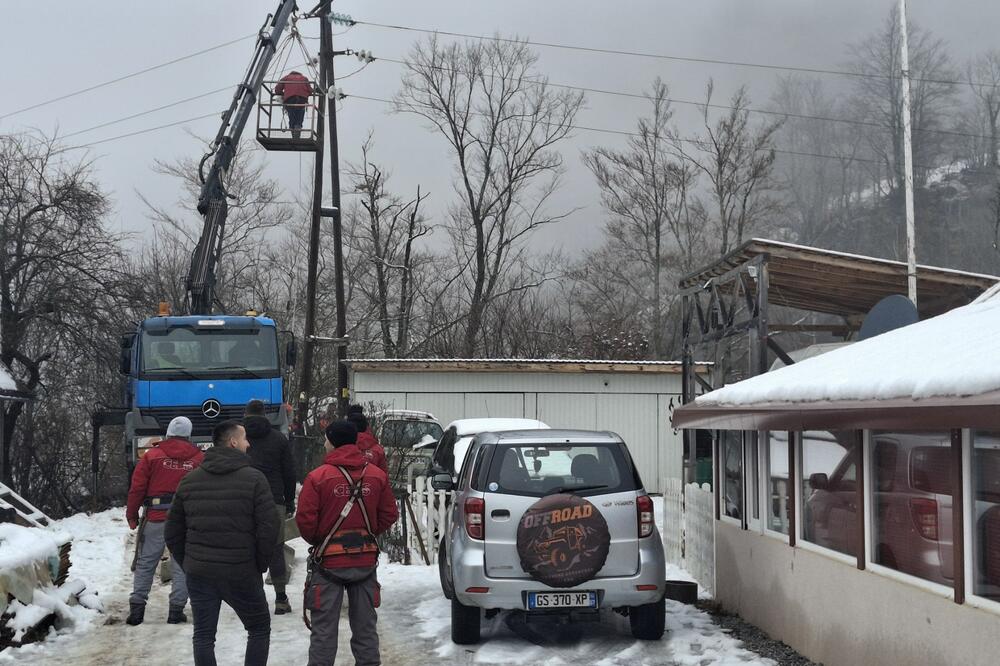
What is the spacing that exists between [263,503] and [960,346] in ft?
13.9

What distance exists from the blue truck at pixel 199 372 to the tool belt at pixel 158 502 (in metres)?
8.47

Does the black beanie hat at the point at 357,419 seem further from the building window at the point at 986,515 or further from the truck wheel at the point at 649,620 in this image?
the building window at the point at 986,515

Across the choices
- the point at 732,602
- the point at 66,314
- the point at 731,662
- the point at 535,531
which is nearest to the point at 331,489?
the point at 535,531

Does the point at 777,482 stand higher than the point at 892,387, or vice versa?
the point at 892,387

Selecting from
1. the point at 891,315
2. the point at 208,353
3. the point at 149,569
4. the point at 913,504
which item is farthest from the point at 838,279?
the point at 149,569

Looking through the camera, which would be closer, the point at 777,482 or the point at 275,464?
the point at 777,482

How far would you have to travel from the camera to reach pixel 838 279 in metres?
15.5

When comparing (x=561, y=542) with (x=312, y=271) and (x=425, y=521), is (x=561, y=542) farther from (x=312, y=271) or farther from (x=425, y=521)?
(x=312, y=271)

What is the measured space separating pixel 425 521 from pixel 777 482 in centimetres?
711

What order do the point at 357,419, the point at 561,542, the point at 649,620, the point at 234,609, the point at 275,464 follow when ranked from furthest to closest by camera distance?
the point at 357,419 → the point at 275,464 → the point at 649,620 → the point at 561,542 → the point at 234,609

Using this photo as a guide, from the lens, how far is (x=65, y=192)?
843 inches

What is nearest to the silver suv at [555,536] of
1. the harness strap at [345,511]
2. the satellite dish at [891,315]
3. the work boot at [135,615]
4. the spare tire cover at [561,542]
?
the spare tire cover at [561,542]

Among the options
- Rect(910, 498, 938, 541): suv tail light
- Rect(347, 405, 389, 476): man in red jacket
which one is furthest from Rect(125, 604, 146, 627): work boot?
Rect(910, 498, 938, 541): suv tail light

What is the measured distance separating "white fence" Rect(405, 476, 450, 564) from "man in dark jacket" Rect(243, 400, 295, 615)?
347cm
